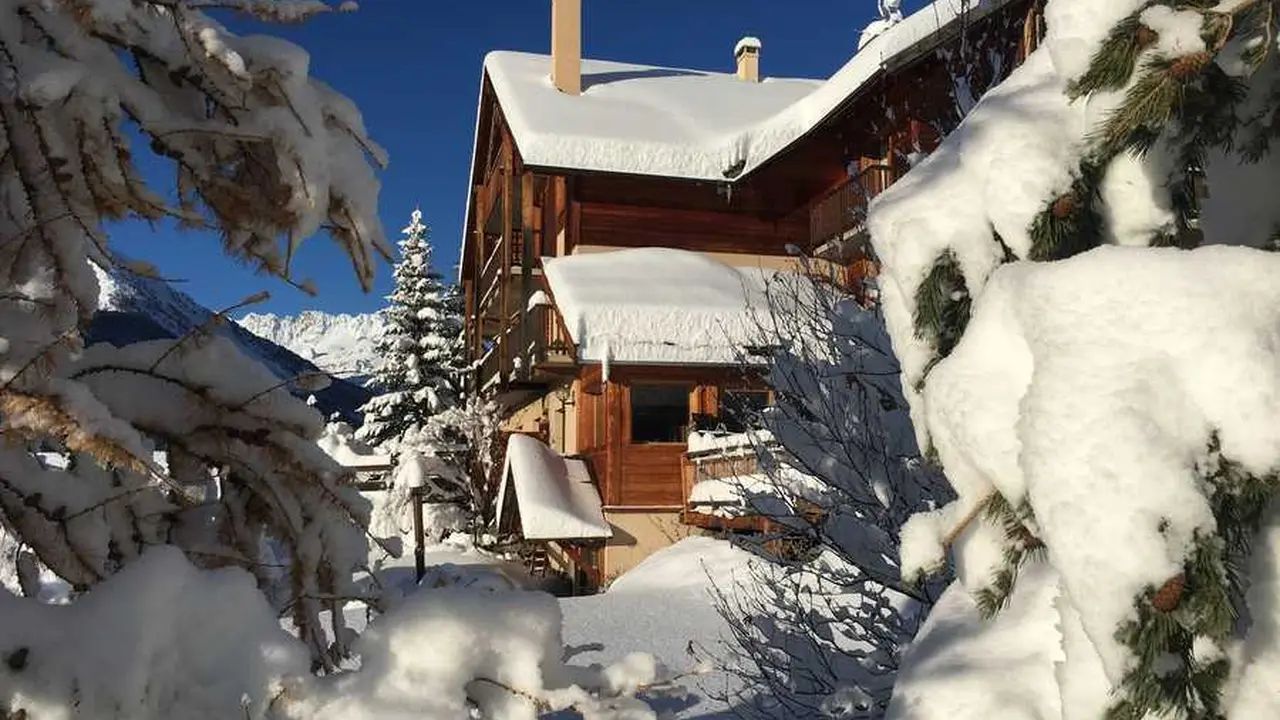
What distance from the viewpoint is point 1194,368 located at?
1481 mm

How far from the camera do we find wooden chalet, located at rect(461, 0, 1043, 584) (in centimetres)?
1488

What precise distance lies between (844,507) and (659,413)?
11178 mm

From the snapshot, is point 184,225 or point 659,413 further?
point 659,413

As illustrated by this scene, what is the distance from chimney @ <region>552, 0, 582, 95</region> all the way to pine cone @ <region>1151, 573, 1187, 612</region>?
18320 millimetres

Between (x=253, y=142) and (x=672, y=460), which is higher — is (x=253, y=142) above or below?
above

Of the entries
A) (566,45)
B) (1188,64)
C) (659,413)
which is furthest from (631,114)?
(1188,64)

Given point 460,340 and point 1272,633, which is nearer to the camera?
point 1272,633

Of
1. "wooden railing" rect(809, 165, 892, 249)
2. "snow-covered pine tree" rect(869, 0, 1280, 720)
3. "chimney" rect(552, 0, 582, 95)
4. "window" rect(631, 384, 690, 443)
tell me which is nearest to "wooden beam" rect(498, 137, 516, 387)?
"chimney" rect(552, 0, 582, 95)

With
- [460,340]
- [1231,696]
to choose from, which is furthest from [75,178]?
[460,340]

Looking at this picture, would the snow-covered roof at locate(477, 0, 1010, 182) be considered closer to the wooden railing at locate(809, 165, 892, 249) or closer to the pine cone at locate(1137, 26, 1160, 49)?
the wooden railing at locate(809, 165, 892, 249)

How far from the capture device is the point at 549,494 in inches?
635

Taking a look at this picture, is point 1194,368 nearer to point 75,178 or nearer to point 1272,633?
point 1272,633

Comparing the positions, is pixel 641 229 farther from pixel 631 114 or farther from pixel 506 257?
pixel 506 257

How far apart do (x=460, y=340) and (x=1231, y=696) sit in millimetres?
30381
